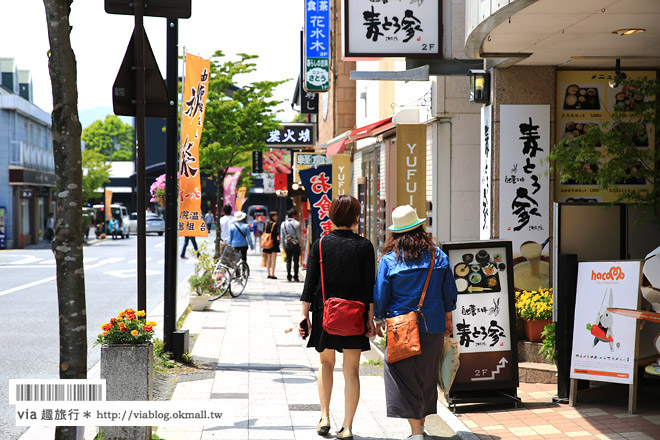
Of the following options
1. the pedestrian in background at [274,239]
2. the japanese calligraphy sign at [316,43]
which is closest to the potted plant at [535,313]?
→ the japanese calligraphy sign at [316,43]

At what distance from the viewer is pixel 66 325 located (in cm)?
456

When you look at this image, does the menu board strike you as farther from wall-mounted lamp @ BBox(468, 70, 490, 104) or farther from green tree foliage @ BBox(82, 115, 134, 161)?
green tree foliage @ BBox(82, 115, 134, 161)

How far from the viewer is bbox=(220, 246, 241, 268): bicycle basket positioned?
17.3 m

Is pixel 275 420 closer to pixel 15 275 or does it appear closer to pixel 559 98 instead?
pixel 559 98

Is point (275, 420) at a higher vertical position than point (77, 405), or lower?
lower

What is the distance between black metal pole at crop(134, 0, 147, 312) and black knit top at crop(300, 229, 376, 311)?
4.42 feet

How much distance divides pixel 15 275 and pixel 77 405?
70.4ft

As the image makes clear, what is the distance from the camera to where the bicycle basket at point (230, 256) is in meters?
17.3

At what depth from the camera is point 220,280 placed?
16.7 m

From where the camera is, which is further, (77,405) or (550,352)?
(550,352)

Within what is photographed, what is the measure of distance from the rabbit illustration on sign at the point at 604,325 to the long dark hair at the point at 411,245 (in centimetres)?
186

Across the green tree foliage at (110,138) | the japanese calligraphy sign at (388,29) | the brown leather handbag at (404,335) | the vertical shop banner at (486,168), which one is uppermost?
the green tree foliage at (110,138)

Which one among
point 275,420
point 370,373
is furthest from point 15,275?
point 275,420

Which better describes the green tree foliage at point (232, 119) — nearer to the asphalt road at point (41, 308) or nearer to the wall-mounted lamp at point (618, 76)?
the asphalt road at point (41, 308)
